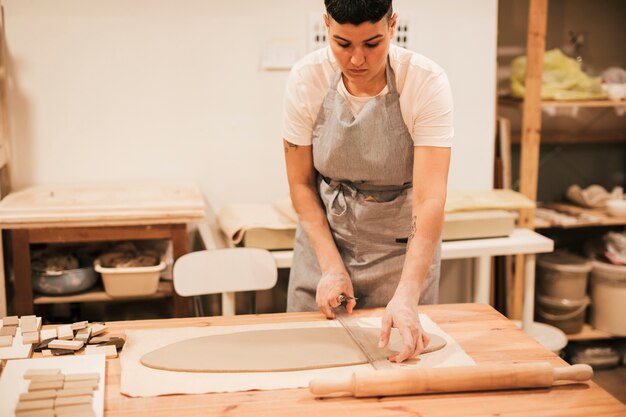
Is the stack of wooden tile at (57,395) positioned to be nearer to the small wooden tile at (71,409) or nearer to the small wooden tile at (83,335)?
the small wooden tile at (71,409)

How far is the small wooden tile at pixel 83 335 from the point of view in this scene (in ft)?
4.73

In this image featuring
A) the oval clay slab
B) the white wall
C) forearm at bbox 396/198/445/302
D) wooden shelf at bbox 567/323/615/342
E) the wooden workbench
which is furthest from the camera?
wooden shelf at bbox 567/323/615/342

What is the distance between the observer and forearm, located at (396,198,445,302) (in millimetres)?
1531

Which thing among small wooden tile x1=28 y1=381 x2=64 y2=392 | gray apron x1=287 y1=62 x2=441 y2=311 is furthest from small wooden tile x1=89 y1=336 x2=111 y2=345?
gray apron x1=287 y1=62 x2=441 y2=311

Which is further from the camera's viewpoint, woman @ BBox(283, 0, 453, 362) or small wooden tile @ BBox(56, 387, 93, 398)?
woman @ BBox(283, 0, 453, 362)

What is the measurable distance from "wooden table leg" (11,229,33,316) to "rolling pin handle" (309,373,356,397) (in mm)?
1394

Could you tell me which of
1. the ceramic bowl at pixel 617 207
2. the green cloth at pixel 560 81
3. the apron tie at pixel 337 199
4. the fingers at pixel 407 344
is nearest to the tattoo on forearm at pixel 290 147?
the apron tie at pixel 337 199

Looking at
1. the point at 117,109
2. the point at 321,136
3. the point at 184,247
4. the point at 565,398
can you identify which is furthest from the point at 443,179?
the point at 117,109

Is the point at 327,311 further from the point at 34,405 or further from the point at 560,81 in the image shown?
the point at 560,81

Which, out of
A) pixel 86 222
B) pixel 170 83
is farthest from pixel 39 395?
pixel 170 83

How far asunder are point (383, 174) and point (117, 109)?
1377mm

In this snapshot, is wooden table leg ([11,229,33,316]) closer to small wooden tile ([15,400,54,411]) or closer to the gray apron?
the gray apron

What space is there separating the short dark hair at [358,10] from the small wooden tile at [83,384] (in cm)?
84

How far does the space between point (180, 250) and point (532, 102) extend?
158 cm
